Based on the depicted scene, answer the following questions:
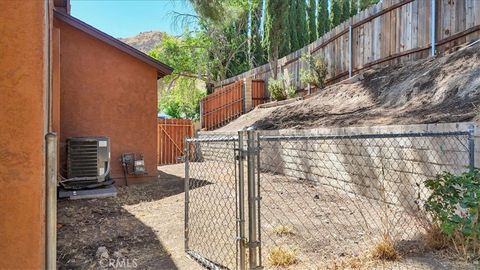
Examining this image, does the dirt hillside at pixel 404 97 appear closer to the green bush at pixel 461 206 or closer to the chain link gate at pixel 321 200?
the chain link gate at pixel 321 200

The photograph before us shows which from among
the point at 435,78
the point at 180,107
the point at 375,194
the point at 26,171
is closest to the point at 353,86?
the point at 435,78

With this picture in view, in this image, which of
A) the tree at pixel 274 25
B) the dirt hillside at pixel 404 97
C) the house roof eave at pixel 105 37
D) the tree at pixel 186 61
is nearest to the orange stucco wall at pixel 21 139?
the dirt hillside at pixel 404 97

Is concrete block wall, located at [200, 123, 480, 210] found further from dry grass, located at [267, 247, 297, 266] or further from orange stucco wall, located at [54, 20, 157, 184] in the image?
orange stucco wall, located at [54, 20, 157, 184]

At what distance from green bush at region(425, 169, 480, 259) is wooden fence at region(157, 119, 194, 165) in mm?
13928

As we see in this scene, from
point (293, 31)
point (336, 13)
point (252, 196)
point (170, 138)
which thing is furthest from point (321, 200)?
point (336, 13)

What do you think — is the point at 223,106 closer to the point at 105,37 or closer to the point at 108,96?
the point at 108,96

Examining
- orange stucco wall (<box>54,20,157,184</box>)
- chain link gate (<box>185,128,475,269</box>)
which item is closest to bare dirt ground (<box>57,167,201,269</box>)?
chain link gate (<box>185,128,475,269</box>)

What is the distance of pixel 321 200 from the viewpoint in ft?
19.1

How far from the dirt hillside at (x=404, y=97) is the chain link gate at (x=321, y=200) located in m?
0.62

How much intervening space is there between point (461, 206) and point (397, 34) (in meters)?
6.56

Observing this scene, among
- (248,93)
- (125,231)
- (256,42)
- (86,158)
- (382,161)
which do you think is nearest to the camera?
(382,161)

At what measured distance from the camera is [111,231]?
5176 mm

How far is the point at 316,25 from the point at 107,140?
17143 mm

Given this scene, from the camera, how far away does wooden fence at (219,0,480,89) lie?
7.32 meters
